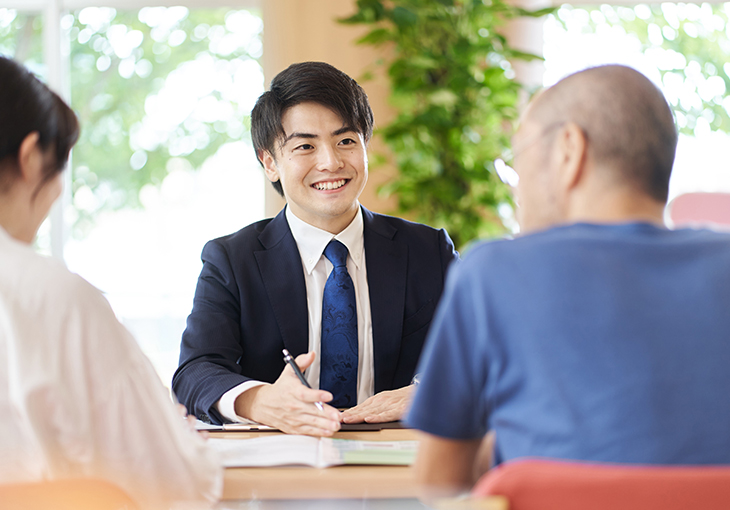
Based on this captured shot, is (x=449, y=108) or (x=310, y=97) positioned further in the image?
(x=449, y=108)

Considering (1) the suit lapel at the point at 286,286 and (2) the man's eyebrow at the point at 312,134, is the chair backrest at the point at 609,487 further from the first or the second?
(2) the man's eyebrow at the point at 312,134

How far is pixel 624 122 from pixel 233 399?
1.02 metres

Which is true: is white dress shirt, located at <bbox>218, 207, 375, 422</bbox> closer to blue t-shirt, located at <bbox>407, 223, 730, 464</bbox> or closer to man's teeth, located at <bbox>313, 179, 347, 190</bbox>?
man's teeth, located at <bbox>313, 179, 347, 190</bbox>

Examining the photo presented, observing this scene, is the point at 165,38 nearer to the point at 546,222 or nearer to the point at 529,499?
the point at 546,222

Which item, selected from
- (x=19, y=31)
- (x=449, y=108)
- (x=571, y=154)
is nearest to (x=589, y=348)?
(x=571, y=154)

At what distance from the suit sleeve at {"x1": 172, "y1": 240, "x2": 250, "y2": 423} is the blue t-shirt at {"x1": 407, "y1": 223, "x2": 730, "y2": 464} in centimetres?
87

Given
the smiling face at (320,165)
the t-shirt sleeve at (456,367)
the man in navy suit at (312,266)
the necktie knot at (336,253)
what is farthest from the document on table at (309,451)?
the smiling face at (320,165)

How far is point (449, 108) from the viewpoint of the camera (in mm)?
3586

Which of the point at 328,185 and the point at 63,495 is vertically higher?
the point at 328,185

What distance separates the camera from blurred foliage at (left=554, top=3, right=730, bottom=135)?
4.47 m

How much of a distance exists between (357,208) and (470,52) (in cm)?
180

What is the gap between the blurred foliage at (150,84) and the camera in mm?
4676

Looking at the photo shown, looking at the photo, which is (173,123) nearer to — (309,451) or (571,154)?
(309,451)

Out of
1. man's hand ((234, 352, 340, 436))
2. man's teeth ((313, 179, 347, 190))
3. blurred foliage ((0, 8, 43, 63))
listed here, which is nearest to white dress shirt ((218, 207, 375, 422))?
man's teeth ((313, 179, 347, 190))
